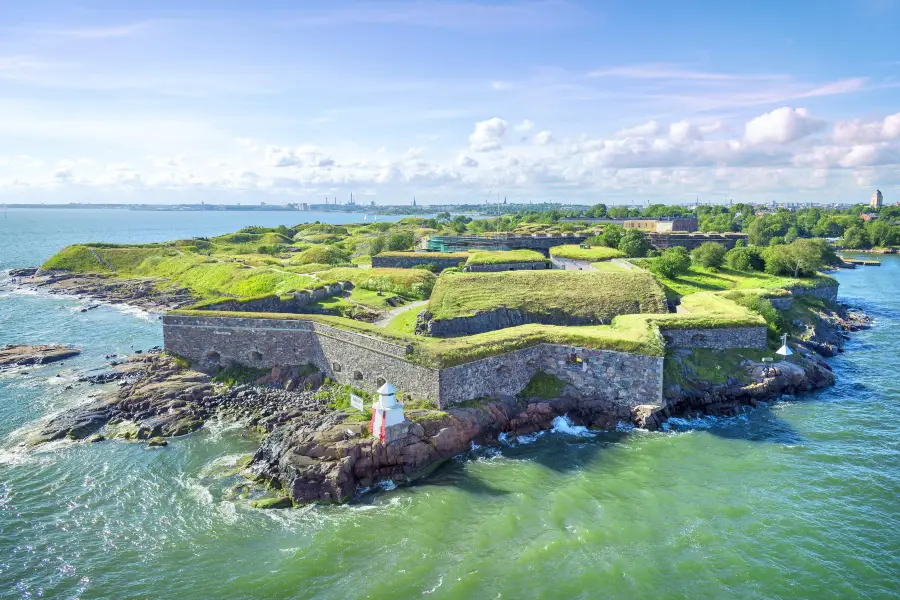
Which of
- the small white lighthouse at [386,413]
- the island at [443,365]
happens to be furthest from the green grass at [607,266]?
the small white lighthouse at [386,413]

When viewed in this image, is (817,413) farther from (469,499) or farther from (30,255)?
(30,255)

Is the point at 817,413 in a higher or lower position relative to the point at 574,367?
lower

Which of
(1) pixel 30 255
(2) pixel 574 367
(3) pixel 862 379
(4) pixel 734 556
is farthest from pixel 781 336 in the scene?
(1) pixel 30 255

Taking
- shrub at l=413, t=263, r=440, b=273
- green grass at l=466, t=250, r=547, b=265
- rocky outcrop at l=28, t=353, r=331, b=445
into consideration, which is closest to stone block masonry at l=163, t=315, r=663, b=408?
rocky outcrop at l=28, t=353, r=331, b=445

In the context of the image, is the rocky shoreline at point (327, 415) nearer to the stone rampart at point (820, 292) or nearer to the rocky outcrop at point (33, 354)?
the rocky outcrop at point (33, 354)

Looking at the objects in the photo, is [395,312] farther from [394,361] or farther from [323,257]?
[323,257]

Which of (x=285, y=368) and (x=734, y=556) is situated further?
(x=285, y=368)

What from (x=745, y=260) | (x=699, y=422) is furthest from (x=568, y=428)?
(x=745, y=260)

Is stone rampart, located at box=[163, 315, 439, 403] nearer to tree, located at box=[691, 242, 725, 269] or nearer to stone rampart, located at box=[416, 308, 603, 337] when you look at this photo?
stone rampart, located at box=[416, 308, 603, 337]
